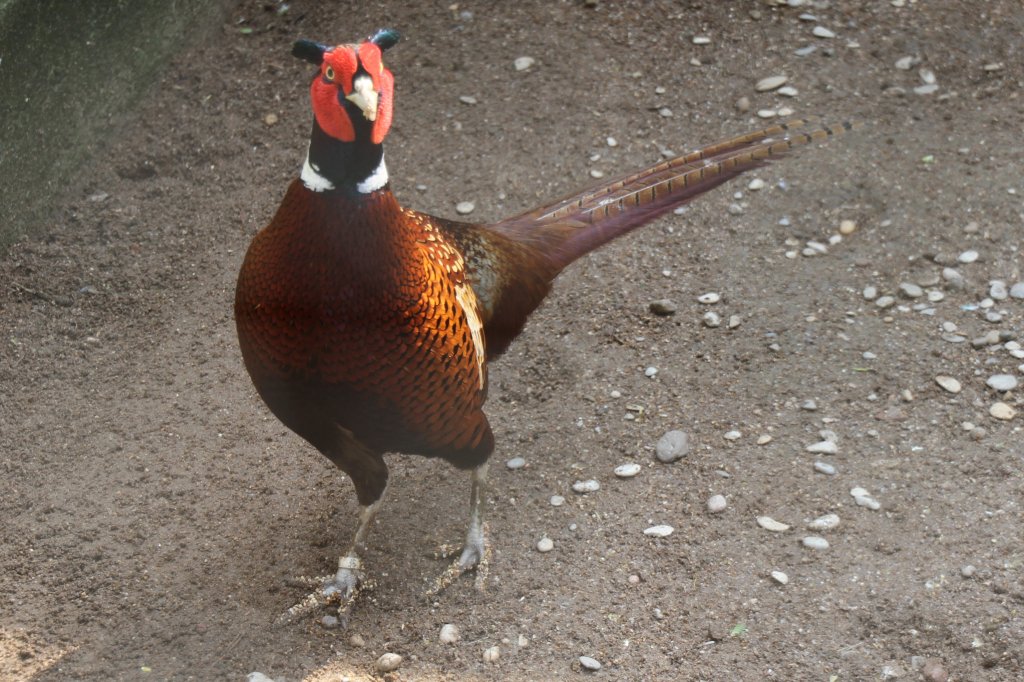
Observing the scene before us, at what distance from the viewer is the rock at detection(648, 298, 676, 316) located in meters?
3.55

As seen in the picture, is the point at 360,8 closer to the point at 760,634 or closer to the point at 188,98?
the point at 188,98

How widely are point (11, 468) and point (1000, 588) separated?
255cm

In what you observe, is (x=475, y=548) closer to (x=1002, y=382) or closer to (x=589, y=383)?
(x=589, y=383)

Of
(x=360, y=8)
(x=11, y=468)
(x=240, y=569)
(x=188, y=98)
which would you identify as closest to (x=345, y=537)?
(x=240, y=569)

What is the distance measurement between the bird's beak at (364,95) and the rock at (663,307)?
5.42ft

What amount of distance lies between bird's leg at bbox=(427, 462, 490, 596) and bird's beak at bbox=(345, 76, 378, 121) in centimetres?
101

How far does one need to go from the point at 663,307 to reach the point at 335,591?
1402 mm

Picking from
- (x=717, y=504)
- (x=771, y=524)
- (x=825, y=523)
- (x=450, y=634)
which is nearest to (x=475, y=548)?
(x=450, y=634)

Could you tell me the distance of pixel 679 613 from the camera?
2.63 meters

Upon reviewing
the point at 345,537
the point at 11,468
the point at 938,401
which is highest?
the point at 11,468

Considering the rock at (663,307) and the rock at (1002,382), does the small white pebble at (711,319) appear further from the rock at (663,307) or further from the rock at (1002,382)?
the rock at (1002,382)

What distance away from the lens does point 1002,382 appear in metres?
3.16

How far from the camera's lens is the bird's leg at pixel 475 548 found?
2.77m

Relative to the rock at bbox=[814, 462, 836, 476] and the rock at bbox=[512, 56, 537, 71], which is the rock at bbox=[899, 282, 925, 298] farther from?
the rock at bbox=[512, 56, 537, 71]
